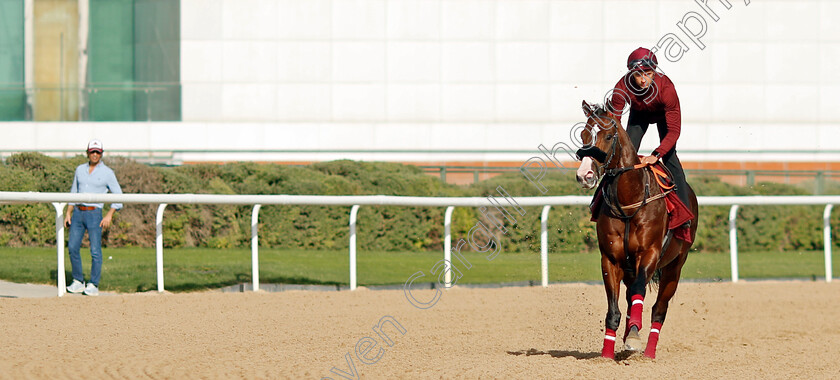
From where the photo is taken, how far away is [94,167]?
30.3 feet

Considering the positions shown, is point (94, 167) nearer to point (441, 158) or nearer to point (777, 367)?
point (777, 367)

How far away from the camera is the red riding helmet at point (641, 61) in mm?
6023

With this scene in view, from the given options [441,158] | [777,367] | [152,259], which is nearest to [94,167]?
[152,259]

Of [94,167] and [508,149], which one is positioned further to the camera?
[508,149]

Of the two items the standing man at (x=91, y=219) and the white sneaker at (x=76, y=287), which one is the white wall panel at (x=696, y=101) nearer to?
the standing man at (x=91, y=219)

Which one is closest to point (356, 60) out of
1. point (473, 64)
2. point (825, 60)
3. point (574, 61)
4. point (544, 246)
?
point (473, 64)

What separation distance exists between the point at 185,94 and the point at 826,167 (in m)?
12.3

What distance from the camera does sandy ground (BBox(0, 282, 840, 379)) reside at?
556 cm

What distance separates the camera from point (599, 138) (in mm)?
5652

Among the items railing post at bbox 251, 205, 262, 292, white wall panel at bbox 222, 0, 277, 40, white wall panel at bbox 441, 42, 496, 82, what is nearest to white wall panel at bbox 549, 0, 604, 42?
white wall panel at bbox 441, 42, 496, 82

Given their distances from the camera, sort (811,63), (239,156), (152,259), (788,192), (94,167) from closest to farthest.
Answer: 1. (94,167)
2. (152,259)
3. (788,192)
4. (239,156)
5. (811,63)

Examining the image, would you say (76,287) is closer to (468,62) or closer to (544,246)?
(544,246)

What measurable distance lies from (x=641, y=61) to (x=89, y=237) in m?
5.16

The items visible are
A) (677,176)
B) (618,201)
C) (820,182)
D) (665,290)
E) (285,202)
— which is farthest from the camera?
(820,182)
